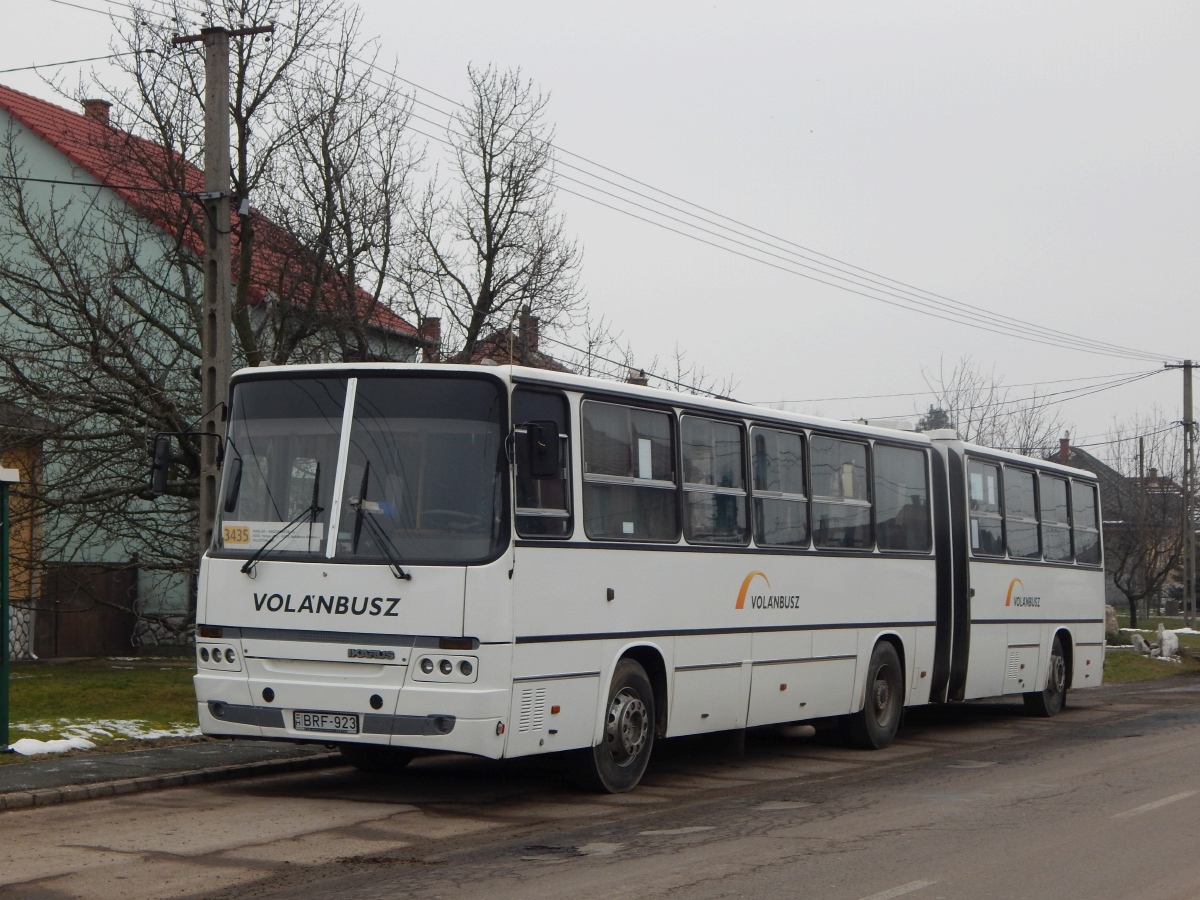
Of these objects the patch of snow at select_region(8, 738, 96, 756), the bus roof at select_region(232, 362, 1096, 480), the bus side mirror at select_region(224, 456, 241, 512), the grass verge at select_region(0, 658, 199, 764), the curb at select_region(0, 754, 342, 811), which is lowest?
the curb at select_region(0, 754, 342, 811)

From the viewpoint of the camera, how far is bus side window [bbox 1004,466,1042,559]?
19.0 metres

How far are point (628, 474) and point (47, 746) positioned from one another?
557 cm

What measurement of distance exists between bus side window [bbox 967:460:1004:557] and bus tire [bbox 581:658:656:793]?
733cm

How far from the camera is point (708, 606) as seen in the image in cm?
1270

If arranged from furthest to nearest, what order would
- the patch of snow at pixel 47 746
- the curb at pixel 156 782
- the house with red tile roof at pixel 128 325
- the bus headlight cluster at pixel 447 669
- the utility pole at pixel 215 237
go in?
the house with red tile roof at pixel 128 325 → the utility pole at pixel 215 237 → the patch of snow at pixel 47 746 → the curb at pixel 156 782 → the bus headlight cluster at pixel 447 669

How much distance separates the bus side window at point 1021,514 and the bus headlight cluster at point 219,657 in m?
11.0

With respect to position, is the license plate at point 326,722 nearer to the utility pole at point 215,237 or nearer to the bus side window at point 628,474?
the bus side window at point 628,474

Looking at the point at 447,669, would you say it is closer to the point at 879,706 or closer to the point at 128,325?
the point at 879,706

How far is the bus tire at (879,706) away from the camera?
1558 cm

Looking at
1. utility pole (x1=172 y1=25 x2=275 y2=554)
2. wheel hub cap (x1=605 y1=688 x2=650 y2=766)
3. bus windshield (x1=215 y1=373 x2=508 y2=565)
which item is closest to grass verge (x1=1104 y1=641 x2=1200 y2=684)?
utility pole (x1=172 y1=25 x2=275 y2=554)

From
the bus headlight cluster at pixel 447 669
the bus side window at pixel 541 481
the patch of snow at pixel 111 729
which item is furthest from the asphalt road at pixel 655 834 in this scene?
the patch of snow at pixel 111 729

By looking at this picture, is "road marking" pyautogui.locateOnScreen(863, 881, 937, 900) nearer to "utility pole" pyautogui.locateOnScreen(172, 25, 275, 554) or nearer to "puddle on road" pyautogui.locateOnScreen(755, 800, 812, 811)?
"puddle on road" pyautogui.locateOnScreen(755, 800, 812, 811)

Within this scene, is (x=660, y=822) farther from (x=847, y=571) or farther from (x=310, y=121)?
(x=310, y=121)

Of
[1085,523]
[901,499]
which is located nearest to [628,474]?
[901,499]
